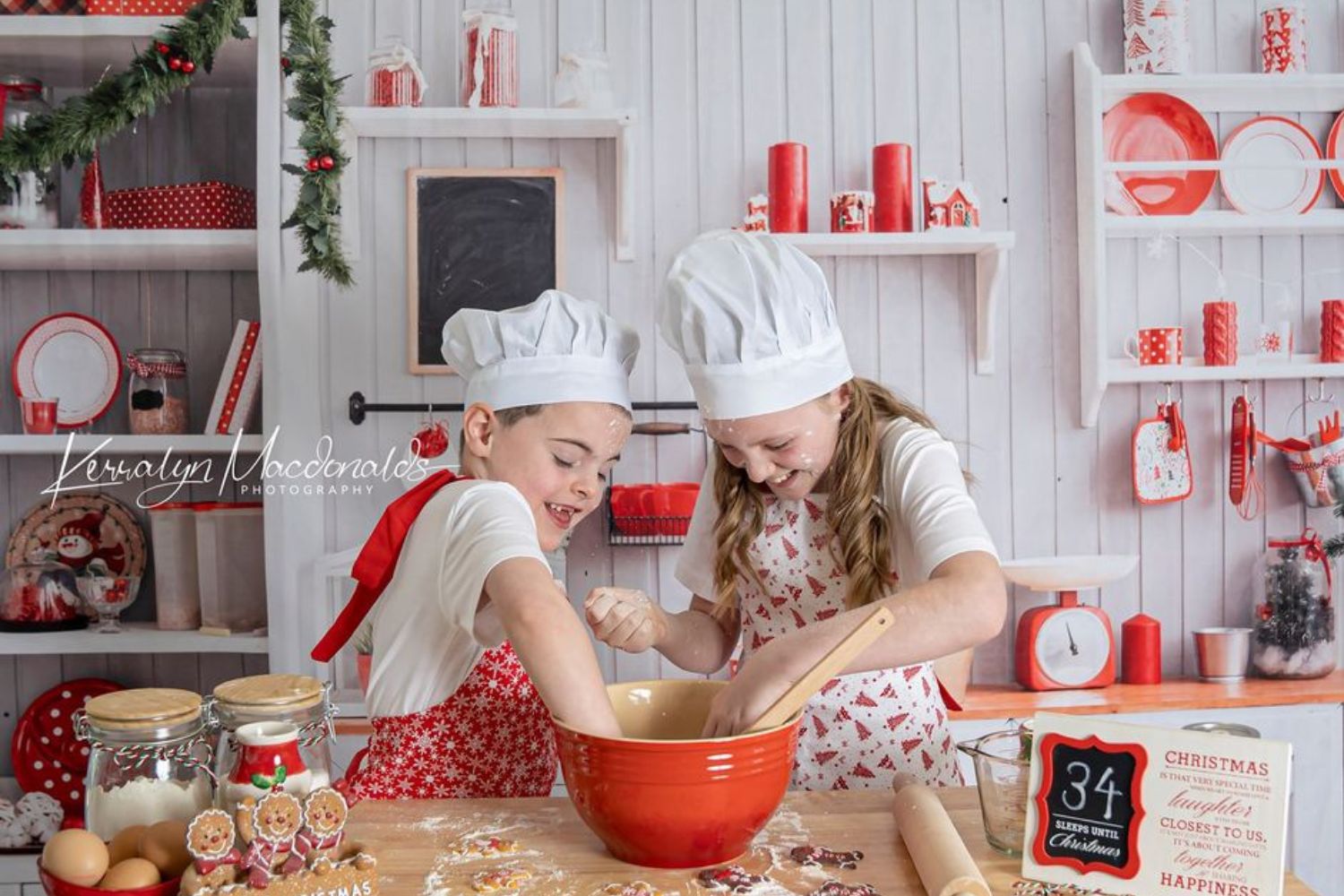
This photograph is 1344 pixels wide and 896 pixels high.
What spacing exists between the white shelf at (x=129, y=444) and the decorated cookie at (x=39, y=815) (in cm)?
69

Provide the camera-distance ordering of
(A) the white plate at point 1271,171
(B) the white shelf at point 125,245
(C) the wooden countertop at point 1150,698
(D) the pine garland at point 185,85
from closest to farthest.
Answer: (D) the pine garland at point 185,85 → (B) the white shelf at point 125,245 → (C) the wooden countertop at point 1150,698 → (A) the white plate at point 1271,171

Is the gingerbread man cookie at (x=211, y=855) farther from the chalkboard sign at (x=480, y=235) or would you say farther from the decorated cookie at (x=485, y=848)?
the chalkboard sign at (x=480, y=235)

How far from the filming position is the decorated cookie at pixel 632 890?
85cm

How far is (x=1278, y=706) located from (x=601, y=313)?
1692 millimetres

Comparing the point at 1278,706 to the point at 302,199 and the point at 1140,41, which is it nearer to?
the point at 1140,41

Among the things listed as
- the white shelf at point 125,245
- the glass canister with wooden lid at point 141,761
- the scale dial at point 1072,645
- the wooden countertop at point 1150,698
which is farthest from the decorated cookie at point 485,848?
the scale dial at point 1072,645

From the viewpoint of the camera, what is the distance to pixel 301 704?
918 mm

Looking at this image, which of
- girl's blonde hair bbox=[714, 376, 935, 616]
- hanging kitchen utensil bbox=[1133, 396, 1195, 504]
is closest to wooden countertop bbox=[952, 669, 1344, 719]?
hanging kitchen utensil bbox=[1133, 396, 1195, 504]

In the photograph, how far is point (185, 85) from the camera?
2031 millimetres

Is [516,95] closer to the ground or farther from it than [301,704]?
farther from it

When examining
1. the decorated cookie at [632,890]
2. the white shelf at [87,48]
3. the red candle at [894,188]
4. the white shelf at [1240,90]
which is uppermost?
the white shelf at [87,48]

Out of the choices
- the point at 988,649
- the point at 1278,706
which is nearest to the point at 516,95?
the point at 988,649

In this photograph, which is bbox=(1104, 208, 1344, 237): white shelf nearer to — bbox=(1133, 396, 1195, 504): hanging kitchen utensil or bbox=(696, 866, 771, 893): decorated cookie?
bbox=(1133, 396, 1195, 504): hanging kitchen utensil

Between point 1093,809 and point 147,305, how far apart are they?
2.10 meters
